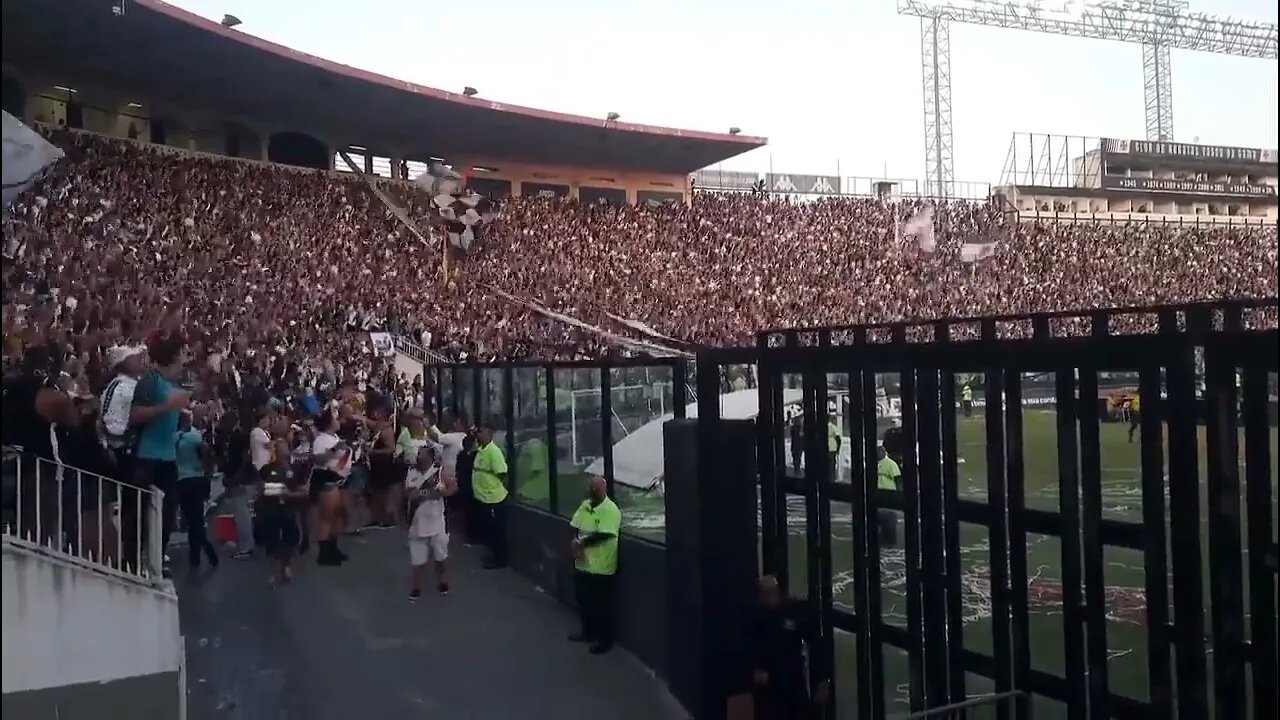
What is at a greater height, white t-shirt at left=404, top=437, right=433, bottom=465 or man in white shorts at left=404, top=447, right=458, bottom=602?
white t-shirt at left=404, top=437, right=433, bottom=465

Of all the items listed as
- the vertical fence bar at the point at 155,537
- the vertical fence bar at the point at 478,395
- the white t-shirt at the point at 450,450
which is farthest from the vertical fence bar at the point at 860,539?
the vertical fence bar at the point at 478,395

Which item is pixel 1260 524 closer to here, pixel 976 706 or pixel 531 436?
pixel 976 706

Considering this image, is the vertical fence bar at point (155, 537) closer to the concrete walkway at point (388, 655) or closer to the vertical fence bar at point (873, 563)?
the concrete walkway at point (388, 655)

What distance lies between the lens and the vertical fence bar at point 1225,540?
3436 millimetres

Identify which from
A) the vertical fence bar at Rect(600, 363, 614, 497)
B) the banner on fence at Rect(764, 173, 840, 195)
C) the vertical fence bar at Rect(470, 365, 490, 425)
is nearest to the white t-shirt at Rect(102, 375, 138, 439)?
the vertical fence bar at Rect(600, 363, 614, 497)

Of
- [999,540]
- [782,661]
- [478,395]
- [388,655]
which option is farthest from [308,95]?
[999,540]

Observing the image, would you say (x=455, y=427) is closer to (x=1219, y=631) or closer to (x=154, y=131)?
(x=1219, y=631)

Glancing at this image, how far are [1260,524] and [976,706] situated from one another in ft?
4.81

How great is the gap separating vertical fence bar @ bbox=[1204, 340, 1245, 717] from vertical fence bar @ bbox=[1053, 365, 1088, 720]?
1.87 ft

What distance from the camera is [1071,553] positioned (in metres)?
4.02

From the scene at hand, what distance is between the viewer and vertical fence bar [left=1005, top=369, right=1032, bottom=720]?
424 centimetres

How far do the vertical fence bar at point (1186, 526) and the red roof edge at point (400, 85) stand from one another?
15.9 meters

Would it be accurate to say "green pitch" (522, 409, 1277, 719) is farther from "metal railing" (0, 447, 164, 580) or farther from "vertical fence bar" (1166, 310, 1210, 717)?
"metal railing" (0, 447, 164, 580)

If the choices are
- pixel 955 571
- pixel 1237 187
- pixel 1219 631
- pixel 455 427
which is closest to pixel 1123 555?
pixel 955 571
